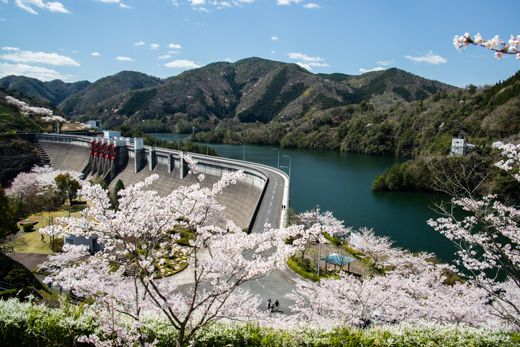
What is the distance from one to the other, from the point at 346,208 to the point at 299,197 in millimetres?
6027

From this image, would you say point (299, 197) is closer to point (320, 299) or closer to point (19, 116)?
point (320, 299)

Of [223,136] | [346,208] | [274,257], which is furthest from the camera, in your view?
[223,136]

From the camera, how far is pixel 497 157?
44688mm

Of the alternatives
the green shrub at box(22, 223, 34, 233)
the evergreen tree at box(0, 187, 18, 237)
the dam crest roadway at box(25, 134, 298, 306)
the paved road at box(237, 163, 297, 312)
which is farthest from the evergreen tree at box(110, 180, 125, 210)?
the paved road at box(237, 163, 297, 312)

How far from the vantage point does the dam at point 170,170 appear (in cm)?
2795

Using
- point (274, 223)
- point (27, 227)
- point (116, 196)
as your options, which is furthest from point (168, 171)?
point (274, 223)

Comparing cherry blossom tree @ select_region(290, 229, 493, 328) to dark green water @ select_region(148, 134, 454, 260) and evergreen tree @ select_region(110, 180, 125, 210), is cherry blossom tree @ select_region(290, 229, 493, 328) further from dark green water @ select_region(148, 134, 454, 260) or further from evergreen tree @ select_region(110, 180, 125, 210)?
evergreen tree @ select_region(110, 180, 125, 210)

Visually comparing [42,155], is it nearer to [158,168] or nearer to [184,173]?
[158,168]

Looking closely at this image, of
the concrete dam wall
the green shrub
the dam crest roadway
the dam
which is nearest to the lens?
the dam crest roadway

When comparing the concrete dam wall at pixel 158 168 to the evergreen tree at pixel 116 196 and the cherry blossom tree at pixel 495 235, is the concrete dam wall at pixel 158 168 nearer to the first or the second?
the evergreen tree at pixel 116 196

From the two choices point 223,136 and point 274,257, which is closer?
point 274,257

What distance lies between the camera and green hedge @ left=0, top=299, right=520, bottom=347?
7098 millimetres

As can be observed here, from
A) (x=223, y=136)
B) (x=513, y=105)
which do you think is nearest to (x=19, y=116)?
(x=223, y=136)

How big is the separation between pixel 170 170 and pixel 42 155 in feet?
101
